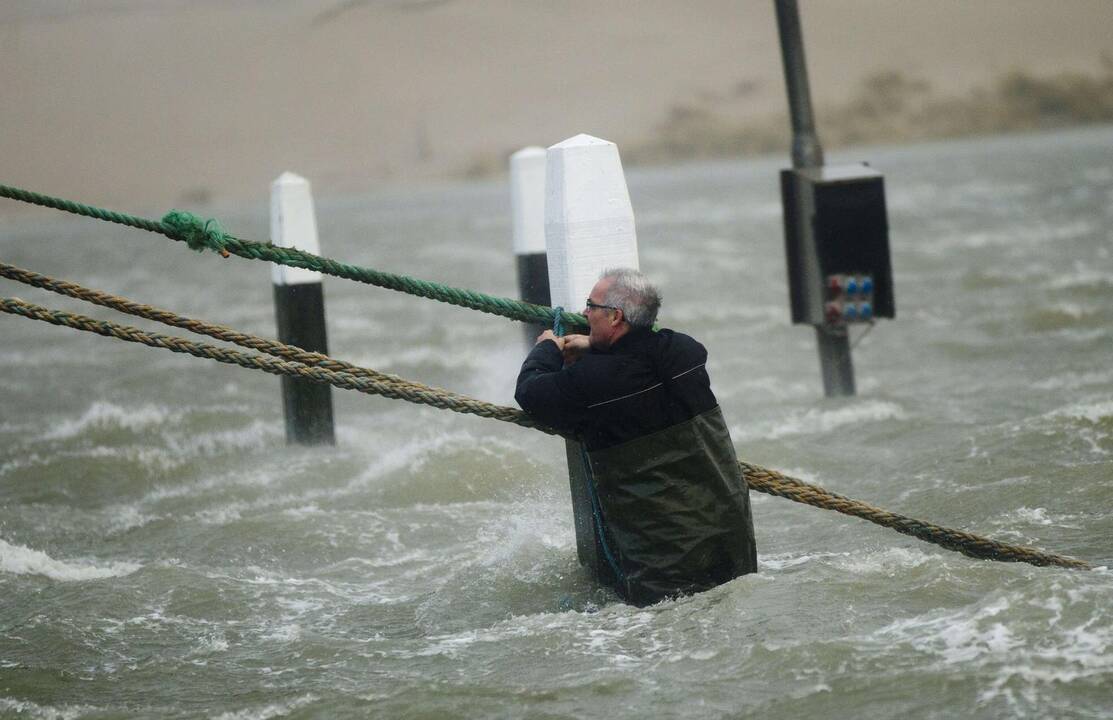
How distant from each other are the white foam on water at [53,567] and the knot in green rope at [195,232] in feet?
6.66

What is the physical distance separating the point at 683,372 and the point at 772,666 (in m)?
1.07

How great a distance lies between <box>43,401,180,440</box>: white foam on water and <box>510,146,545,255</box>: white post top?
13.7ft

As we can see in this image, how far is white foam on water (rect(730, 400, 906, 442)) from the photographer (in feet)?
34.2

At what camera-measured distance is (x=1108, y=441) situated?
8805 millimetres

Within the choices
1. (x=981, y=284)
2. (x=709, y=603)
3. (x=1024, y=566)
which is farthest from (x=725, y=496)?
(x=981, y=284)

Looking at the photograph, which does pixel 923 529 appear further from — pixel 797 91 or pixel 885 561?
pixel 797 91

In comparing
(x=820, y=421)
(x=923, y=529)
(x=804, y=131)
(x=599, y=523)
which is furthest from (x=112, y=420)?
(x=923, y=529)

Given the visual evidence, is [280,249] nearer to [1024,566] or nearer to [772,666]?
[772,666]

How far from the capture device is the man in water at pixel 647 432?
556 cm

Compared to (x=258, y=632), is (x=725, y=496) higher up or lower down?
higher up

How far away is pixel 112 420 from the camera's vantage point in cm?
1231

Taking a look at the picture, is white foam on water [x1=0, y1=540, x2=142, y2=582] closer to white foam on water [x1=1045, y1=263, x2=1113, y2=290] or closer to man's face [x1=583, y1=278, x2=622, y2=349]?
man's face [x1=583, y1=278, x2=622, y2=349]

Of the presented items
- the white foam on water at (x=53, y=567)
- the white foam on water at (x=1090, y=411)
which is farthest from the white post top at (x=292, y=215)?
the white foam on water at (x=1090, y=411)

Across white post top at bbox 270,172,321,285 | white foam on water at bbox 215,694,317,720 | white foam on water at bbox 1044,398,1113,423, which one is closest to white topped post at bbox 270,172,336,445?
white post top at bbox 270,172,321,285
